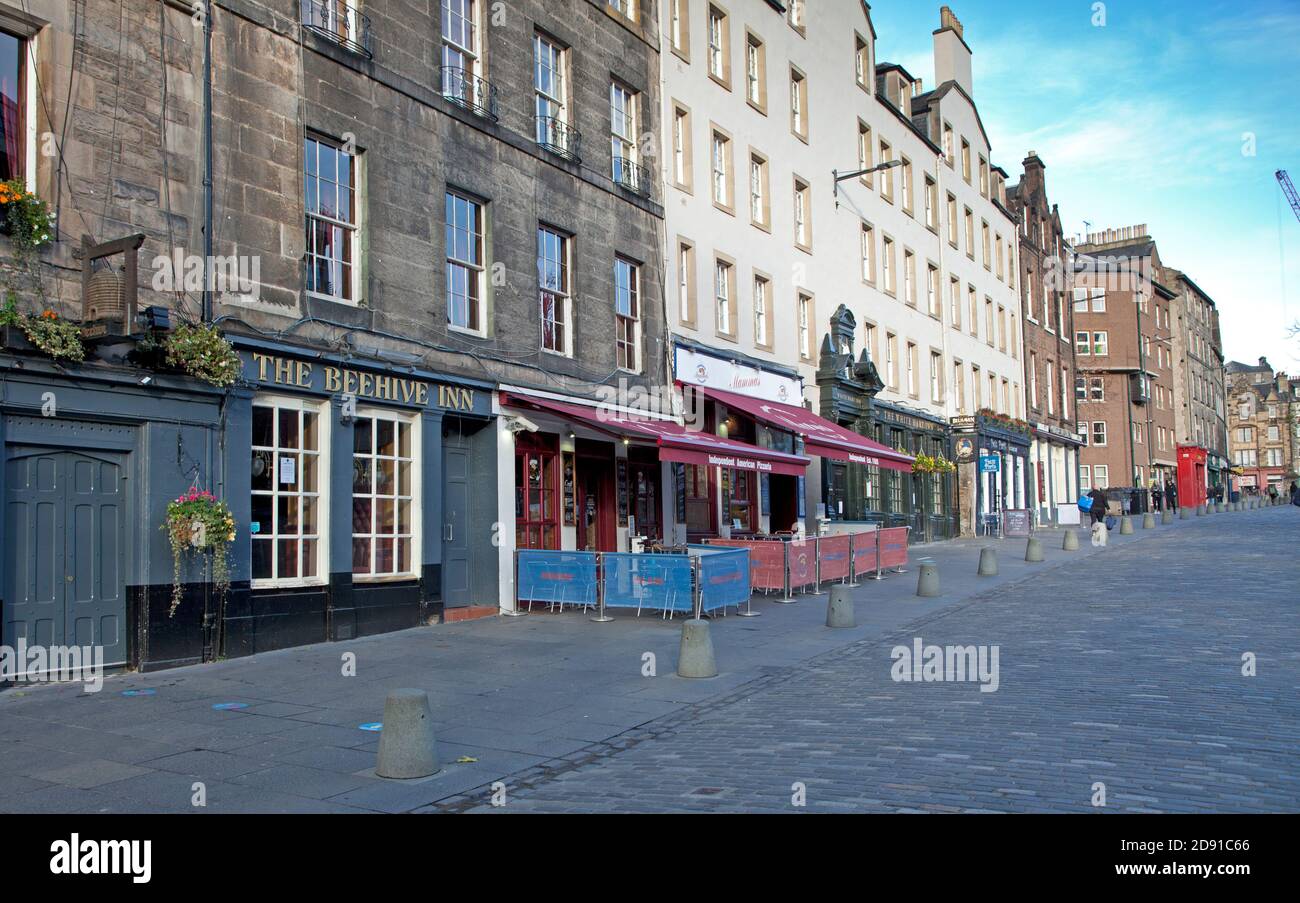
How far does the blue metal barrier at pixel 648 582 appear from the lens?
1455 centimetres

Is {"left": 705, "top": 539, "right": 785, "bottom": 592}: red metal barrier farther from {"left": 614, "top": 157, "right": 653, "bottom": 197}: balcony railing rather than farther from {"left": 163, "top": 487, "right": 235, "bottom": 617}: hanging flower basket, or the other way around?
{"left": 163, "top": 487, "right": 235, "bottom": 617}: hanging flower basket

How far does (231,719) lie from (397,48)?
382 inches

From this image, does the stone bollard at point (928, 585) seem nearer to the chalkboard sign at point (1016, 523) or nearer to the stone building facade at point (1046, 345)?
the chalkboard sign at point (1016, 523)

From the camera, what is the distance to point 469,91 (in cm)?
1554

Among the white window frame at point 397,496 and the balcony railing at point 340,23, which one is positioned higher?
the balcony railing at point 340,23

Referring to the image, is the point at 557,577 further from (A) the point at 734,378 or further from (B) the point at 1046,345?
(B) the point at 1046,345

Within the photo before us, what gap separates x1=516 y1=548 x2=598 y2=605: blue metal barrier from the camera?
49.8ft

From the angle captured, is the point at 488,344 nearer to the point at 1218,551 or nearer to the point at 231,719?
the point at 231,719

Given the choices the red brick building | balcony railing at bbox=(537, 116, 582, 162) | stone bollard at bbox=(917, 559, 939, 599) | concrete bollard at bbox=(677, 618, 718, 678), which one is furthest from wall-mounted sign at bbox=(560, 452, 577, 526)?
the red brick building

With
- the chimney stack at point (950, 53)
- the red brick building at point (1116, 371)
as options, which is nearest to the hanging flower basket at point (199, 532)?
the chimney stack at point (950, 53)

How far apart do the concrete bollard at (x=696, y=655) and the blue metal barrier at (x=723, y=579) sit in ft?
12.8

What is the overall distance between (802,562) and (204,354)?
1067 cm

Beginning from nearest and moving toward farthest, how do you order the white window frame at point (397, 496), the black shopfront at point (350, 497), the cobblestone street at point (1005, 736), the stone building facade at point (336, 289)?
the cobblestone street at point (1005, 736) < the stone building facade at point (336, 289) < the black shopfront at point (350, 497) < the white window frame at point (397, 496)
